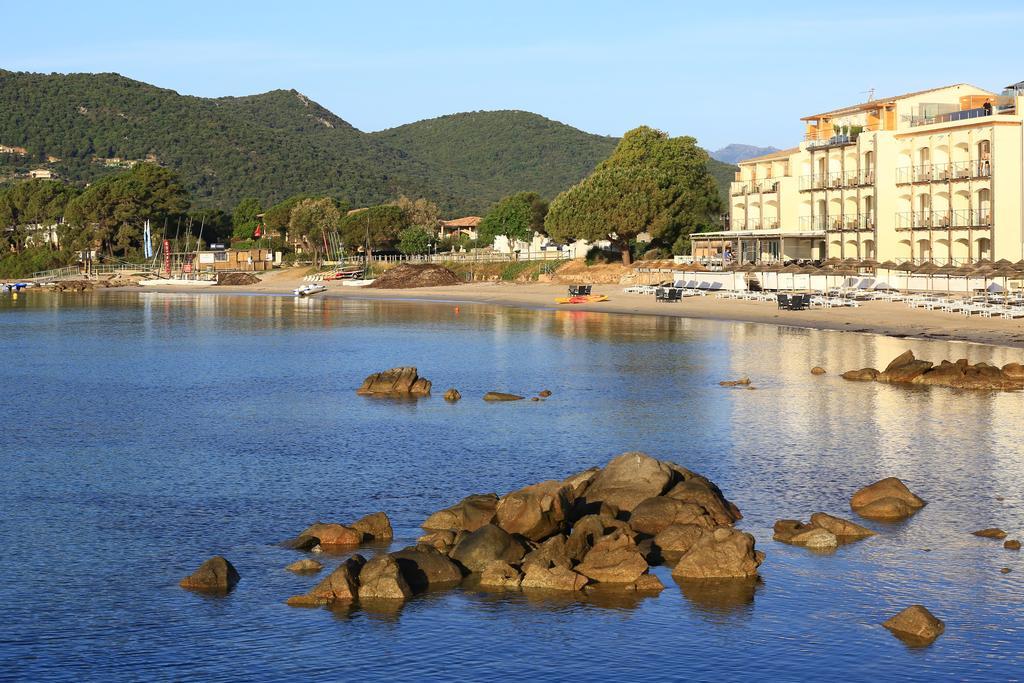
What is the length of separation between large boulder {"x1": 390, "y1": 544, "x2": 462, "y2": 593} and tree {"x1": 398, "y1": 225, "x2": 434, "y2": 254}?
125 metres

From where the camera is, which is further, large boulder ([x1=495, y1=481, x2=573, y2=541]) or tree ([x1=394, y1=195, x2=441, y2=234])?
tree ([x1=394, y1=195, x2=441, y2=234])

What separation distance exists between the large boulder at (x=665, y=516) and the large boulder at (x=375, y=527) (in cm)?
421

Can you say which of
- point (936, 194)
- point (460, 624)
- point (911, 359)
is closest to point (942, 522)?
point (460, 624)

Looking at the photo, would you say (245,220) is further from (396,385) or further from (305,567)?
(305,567)

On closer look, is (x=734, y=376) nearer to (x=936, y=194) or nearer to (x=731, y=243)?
(x=936, y=194)

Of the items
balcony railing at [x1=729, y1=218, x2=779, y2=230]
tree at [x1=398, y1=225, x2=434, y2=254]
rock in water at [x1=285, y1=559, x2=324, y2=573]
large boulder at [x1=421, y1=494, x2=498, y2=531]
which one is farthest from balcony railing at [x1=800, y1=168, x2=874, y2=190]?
rock in water at [x1=285, y1=559, x2=324, y2=573]

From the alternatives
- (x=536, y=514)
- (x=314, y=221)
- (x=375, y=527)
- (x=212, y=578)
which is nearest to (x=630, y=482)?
(x=536, y=514)

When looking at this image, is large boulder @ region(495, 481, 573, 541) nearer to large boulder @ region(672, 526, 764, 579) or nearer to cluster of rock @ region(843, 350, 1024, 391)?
large boulder @ region(672, 526, 764, 579)

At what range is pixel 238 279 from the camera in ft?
470

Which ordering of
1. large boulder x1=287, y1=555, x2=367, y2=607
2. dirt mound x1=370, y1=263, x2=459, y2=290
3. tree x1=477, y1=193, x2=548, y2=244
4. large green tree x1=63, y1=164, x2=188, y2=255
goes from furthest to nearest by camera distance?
1. large green tree x1=63, y1=164, x2=188, y2=255
2. tree x1=477, y1=193, x2=548, y2=244
3. dirt mound x1=370, y1=263, x2=459, y2=290
4. large boulder x1=287, y1=555, x2=367, y2=607

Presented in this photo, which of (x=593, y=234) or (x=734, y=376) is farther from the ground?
(x=593, y=234)

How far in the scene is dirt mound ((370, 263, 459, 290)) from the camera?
121688 millimetres

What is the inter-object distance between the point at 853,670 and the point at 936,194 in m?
74.0

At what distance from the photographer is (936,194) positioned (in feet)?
276
